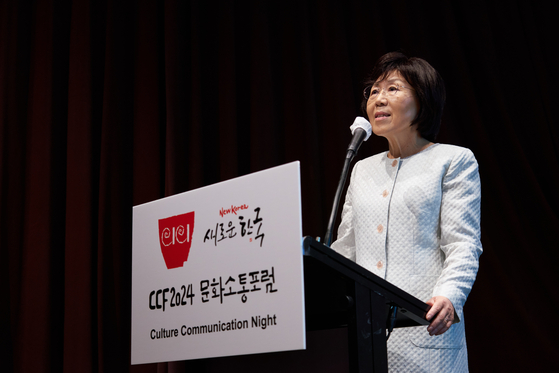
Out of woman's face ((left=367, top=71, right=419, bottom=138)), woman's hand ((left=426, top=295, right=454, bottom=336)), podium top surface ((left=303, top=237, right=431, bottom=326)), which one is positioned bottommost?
woman's hand ((left=426, top=295, right=454, bottom=336))

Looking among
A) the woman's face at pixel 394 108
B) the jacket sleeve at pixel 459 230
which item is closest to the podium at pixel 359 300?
the jacket sleeve at pixel 459 230

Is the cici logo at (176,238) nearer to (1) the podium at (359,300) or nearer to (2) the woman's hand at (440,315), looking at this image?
(1) the podium at (359,300)

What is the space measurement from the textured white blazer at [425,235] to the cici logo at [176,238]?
50 cm

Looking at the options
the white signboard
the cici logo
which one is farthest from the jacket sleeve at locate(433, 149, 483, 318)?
the cici logo

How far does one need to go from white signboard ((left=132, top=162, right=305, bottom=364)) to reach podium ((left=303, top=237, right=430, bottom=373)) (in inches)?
2.7

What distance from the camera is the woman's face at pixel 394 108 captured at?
142cm

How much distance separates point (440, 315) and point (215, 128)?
1.60 metres

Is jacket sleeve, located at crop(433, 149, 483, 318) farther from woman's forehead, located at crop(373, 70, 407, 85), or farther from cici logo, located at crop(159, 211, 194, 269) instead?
cici logo, located at crop(159, 211, 194, 269)

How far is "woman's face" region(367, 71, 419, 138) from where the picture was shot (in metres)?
1.42

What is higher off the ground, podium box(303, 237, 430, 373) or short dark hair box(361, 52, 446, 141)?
short dark hair box(361, 52, 446, 141)

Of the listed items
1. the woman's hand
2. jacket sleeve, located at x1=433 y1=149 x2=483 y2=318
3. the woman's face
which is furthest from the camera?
the woman's face

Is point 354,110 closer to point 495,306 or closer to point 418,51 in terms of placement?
point 418,51

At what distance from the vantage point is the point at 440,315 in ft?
3.29

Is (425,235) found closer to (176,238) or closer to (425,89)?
(425,89)
